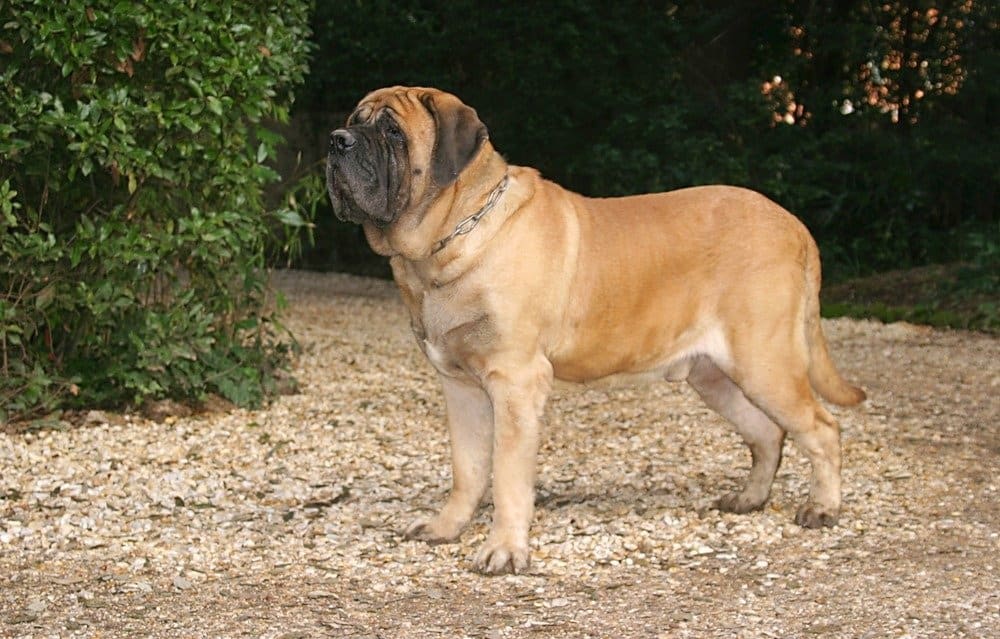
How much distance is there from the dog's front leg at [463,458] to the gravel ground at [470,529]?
0.10m

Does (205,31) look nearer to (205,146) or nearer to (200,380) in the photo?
(205,146)

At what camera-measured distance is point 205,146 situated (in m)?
6.07

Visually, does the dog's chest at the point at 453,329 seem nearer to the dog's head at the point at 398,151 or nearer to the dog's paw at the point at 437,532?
the dog's head at the point at 398,151

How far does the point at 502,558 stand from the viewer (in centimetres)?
416

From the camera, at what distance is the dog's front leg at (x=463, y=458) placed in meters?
4.48

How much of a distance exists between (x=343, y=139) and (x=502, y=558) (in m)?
1.44

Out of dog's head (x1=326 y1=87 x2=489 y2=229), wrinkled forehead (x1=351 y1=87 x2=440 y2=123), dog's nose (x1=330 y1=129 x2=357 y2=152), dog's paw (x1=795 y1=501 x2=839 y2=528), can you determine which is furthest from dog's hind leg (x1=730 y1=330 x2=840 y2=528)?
dog's nose (x1=330 y1=129 x2=357 y2=152)

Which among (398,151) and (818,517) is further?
(818,517)

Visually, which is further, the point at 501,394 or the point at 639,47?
the point at 639,47

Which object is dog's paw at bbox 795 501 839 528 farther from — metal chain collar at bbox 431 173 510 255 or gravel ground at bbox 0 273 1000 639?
metal chain collar at bbox 431 173 510 255

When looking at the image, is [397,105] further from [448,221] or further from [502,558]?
[502,558]

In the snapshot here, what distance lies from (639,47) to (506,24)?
1.52 metres

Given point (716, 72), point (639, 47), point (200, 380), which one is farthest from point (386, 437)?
point (716, 72)

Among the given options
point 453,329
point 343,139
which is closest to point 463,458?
point 453,329
